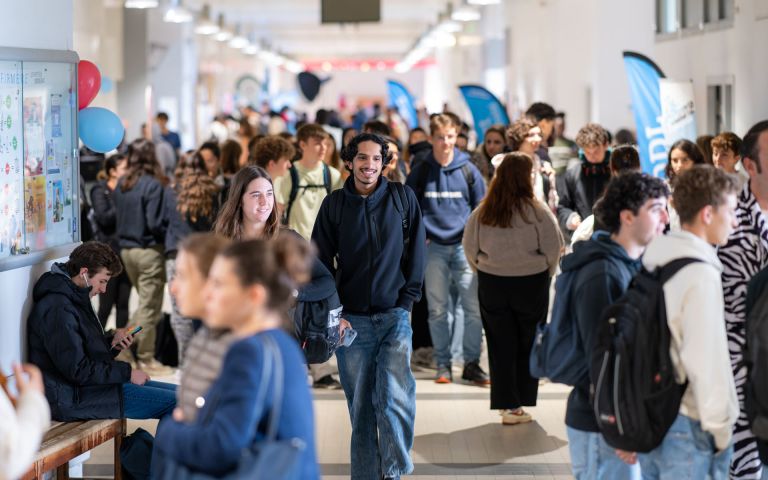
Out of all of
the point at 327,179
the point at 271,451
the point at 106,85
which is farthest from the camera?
the point at 106,85

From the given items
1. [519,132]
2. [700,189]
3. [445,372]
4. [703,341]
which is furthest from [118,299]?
[703,341]

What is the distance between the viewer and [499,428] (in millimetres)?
6980

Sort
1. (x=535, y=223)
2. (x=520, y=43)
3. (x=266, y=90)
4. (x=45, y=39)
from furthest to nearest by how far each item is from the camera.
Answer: (x=266, y=90), (x=520, y=43), (x=535, y=223), (x=45, y=39)

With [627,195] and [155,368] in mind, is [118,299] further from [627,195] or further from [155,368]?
[627,195]

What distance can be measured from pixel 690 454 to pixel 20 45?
11.0 feet

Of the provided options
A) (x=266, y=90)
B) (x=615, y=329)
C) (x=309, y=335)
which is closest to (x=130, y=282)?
(x=309, y=335)

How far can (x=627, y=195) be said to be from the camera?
12.9ft

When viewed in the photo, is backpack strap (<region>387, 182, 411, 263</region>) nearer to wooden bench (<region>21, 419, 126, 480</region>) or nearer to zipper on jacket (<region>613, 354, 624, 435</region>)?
wooden bench (<region>21, 419, 126, 480</region>)

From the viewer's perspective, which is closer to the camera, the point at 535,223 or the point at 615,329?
the point at 615,329

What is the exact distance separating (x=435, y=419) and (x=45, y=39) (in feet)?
10.4

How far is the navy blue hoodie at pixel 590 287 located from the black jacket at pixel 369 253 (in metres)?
A: 1.40

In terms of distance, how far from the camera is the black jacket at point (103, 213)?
8.82m

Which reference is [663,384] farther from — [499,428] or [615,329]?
[499,428]

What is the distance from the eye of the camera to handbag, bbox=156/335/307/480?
112 inches
